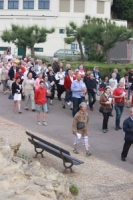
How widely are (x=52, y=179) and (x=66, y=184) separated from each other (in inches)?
13.4

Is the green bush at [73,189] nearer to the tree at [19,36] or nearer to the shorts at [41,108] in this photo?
the shorts at [41,108]

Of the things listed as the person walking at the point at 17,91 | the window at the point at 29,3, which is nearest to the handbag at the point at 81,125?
the person walking at the point at 17,91

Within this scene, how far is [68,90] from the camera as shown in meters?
22.7

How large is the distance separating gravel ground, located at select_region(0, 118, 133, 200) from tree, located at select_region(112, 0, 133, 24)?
51.9 metres

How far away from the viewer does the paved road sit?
51.9 ft

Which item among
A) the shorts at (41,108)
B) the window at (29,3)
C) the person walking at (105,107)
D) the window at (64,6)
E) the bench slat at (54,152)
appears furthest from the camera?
the window at (29,3)

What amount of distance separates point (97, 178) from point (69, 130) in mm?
5465

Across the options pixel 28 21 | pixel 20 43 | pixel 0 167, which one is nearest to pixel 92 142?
pixel 0 167

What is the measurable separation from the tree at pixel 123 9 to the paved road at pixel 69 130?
145ft

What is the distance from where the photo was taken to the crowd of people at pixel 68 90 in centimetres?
1869

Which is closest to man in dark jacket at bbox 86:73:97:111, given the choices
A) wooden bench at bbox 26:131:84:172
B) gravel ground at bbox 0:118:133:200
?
gravel ground at bbox 0:118:133:200

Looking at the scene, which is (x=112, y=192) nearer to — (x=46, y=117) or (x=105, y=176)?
(x=105, y=176)

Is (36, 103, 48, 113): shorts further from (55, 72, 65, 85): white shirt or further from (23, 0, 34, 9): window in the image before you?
A: (23, 0, 34, 9): window

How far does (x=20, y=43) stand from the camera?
38344mm
